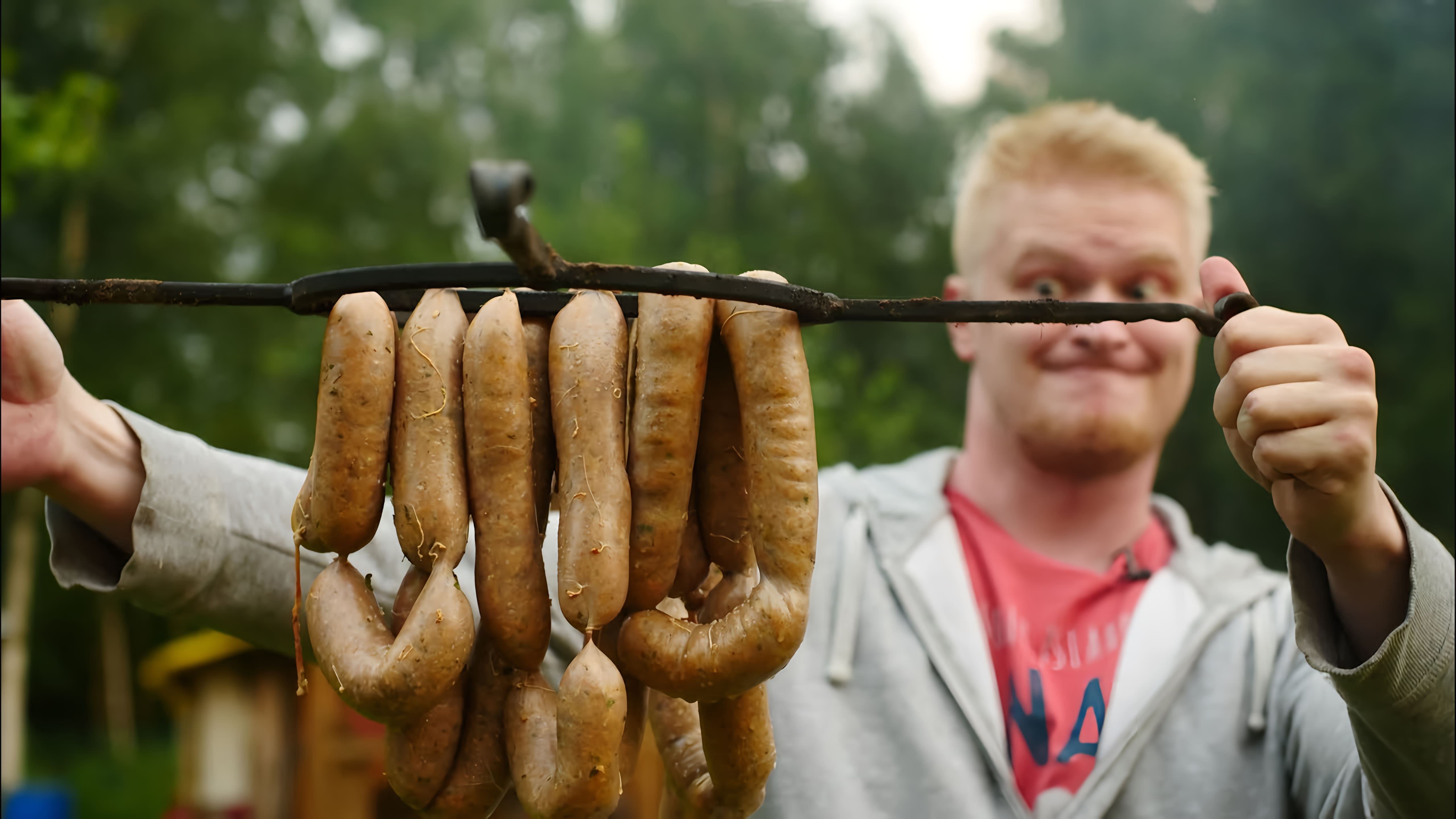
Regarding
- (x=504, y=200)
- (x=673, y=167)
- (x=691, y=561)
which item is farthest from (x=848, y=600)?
(x=673, y=167)

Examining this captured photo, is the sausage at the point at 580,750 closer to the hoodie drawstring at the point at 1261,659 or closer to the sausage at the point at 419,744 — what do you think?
the sausage at the point at 419,744

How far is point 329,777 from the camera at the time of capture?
313 inches

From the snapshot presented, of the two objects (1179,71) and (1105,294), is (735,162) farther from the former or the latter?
(1105,294)

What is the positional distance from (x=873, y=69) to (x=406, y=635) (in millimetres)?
17288

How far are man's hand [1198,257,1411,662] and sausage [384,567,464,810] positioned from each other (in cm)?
136

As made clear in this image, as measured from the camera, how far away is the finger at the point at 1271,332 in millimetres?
1736

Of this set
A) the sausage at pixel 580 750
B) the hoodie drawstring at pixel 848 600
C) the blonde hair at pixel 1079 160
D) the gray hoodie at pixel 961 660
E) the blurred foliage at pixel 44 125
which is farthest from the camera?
the blurred foliage at pixel 44 125

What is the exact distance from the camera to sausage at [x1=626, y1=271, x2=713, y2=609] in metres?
1.59

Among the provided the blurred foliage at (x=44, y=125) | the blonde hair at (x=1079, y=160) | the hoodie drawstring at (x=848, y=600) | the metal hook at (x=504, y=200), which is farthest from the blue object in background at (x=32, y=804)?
the metal hook at (x=504, y=200)

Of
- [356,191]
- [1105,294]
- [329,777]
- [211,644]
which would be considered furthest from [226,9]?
[1105,294]

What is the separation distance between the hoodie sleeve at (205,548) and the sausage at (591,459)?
65cm

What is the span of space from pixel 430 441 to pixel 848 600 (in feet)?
4.32

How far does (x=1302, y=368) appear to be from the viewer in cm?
169

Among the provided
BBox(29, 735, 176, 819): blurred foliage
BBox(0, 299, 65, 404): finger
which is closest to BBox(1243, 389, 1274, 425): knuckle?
BBox(0, 299, 65, 404): finger
